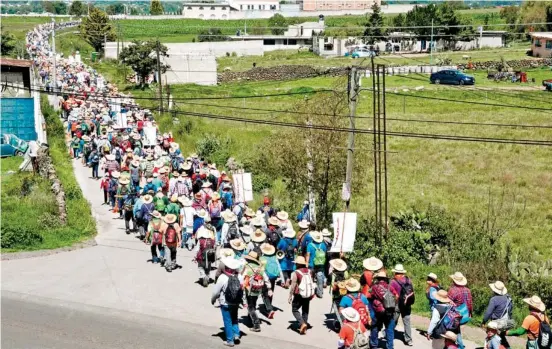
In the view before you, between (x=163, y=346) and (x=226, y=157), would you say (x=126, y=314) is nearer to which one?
(x=163, y=346)

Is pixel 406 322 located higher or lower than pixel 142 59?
lower

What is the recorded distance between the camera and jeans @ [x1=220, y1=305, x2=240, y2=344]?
11.8 meters

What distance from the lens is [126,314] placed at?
13484 mm

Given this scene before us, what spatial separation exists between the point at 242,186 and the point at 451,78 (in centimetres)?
4755

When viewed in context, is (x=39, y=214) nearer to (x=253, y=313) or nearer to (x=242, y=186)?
(x=242, y=186)

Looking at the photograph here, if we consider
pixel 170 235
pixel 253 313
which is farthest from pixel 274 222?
pixel 253 313

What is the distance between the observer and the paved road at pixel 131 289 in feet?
42.5

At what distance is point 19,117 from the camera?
1205 inches

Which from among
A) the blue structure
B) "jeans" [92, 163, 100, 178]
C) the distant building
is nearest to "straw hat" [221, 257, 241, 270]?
"jeans" [92, 163, 100, 178]

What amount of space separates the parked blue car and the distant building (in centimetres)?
2257

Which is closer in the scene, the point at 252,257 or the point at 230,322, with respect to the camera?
the point at 230,322

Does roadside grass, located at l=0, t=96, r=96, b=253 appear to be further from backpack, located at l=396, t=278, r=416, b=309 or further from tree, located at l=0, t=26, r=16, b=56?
tree, located at l=0, t=26, r=16, b=56

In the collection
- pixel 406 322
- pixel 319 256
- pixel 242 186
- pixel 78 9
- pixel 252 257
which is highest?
pixel 78 9

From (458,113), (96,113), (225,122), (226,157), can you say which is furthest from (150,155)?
(458,113)
